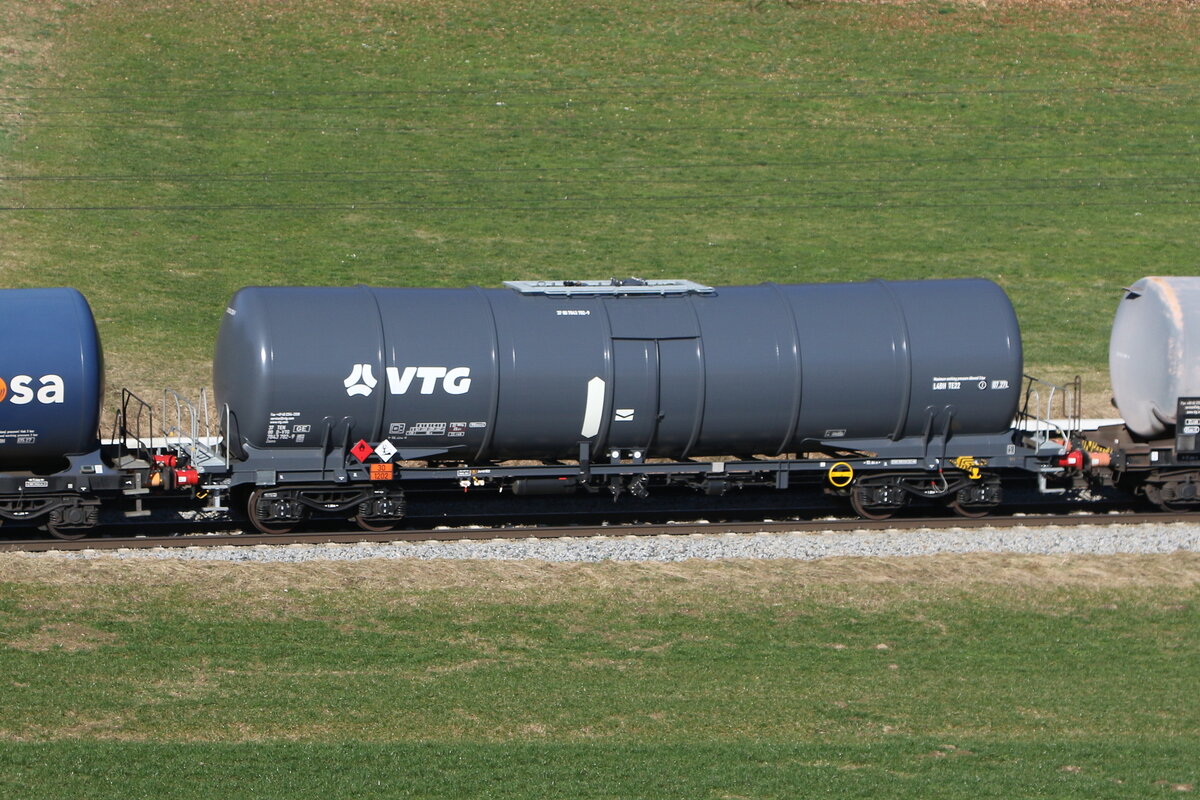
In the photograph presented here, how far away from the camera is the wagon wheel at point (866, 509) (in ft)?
79.7

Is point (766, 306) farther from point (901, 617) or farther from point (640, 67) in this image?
point (640, 67)

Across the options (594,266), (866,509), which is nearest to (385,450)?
(866,509)

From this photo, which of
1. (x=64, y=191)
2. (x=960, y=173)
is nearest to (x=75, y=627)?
(x=64, y=191)

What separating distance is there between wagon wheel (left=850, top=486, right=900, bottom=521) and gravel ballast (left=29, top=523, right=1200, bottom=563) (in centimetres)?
91

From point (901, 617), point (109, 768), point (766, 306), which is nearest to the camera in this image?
point (109, 768)

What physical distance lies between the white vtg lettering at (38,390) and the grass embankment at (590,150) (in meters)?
10.6

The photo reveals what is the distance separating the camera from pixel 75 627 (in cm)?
1759

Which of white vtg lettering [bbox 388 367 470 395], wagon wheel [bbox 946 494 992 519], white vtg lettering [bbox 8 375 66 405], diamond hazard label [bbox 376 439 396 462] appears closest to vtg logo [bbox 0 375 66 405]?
white vtg lettering [bbox 8 375 66 405]

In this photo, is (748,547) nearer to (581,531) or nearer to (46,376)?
(581,531)

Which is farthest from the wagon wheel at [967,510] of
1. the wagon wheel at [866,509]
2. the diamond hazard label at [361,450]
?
the diamond hazard label at [361,450]

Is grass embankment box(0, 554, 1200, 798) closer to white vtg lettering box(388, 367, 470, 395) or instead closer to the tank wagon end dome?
white vtg lettering box(388, 367, 470, 395)

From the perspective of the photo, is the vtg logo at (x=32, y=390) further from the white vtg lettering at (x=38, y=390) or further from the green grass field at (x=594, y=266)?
the green grass field at (x=594, y=266)

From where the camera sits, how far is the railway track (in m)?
21.9

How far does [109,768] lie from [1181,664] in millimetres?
12468
